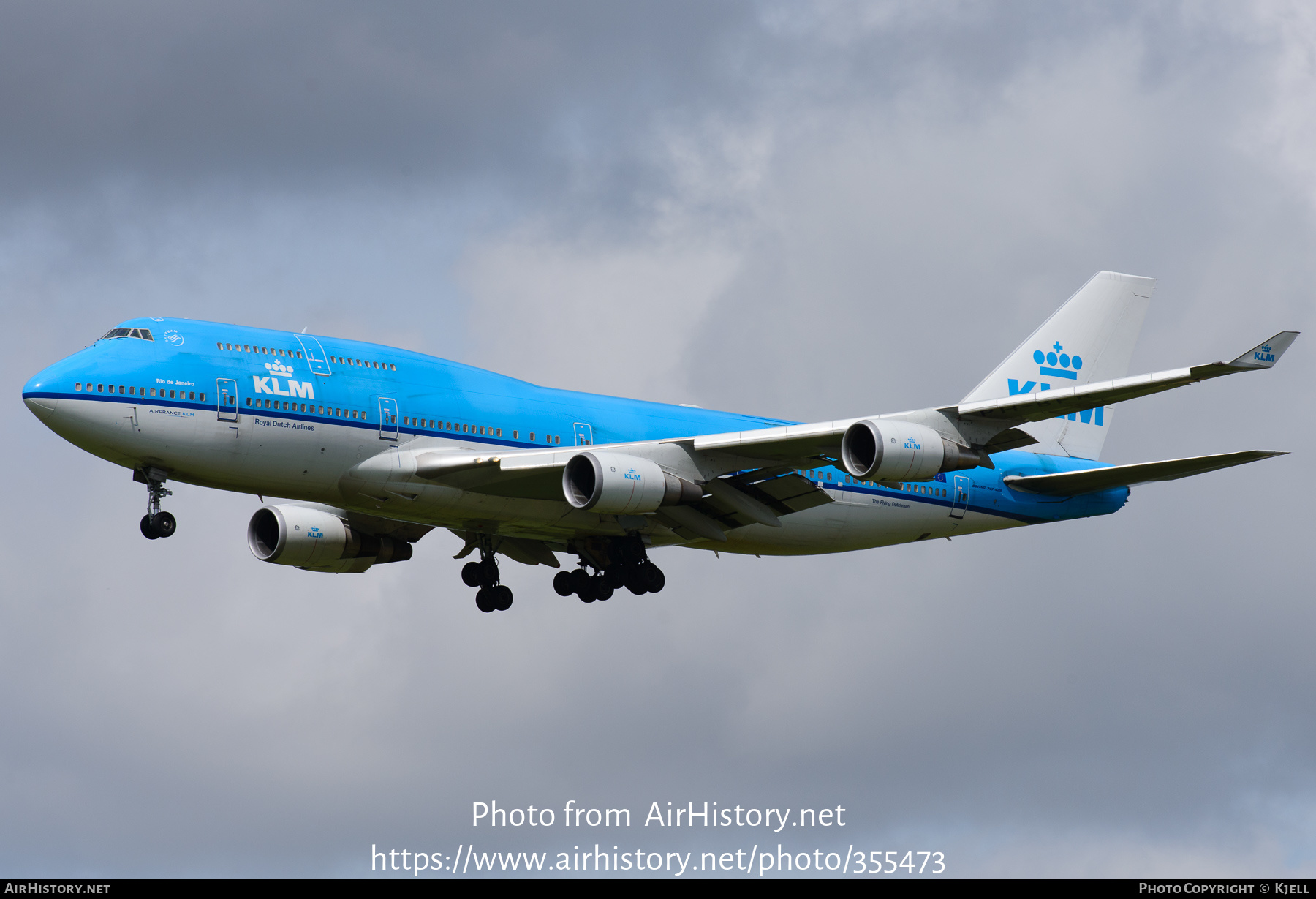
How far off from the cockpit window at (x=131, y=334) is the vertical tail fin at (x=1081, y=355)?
26161 millimetres

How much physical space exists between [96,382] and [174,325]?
7.80 ft

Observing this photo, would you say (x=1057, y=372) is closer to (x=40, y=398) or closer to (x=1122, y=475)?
(x=1122, y=475)

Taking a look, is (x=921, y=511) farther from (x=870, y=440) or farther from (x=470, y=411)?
(x=470, y=411)

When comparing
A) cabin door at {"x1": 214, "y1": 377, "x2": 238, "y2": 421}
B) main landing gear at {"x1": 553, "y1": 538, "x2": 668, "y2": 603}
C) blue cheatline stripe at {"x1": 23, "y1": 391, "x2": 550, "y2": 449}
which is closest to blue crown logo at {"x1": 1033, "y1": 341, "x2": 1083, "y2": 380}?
main landing gear at {"x1": 553, "y1": 538, "x2": 668, "y2": 603}

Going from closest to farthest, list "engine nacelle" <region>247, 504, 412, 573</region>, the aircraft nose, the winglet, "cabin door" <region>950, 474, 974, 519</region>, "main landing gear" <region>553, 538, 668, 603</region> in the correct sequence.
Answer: the winglet, the aircraft nose, "main landing gear" <region>553, 538, 668, 603</region>, "engine nacelle" <region>247, 504, 412, 573</region>, "cabin door" <region>950, 474, 974, 519</region>

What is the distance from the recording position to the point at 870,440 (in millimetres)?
40625

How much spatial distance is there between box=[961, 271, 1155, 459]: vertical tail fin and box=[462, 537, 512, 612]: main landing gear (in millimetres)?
16286

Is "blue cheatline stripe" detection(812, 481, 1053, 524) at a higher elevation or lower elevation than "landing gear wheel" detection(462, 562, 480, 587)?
higher

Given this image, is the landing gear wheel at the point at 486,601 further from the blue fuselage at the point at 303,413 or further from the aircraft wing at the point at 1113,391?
the aircraft wing at the point at 1113,391

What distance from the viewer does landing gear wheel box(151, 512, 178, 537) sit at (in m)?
39.9

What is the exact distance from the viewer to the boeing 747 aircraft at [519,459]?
39344 millimetres

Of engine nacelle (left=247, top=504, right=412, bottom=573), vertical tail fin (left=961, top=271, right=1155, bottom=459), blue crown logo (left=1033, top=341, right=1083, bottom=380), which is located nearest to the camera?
engine nacelle (left=247, top=504, right=412, bottom=573)

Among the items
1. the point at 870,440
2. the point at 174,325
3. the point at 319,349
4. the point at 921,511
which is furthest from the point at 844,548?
the point at 174,325

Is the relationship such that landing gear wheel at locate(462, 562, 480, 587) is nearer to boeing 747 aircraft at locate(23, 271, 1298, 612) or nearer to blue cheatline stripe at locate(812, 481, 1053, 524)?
boeing 747 aircraft at locate(23, 271, 1298, 612)
